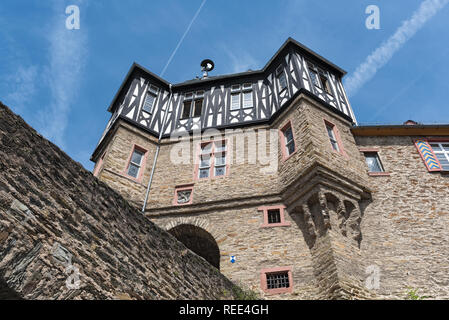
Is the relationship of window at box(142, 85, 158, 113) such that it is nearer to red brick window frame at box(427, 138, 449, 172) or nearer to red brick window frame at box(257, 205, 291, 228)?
red brick window frame at box(257, 205, 291, 228)

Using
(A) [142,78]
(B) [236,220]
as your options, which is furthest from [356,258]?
(A) [142,78]

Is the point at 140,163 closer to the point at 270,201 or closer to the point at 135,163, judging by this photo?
the point at 135,163

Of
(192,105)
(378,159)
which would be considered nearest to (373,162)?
(378,159)

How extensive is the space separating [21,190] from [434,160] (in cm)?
1448

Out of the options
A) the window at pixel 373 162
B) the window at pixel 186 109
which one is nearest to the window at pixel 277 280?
the window at pixel 373 162

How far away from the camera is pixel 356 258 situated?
10617mm

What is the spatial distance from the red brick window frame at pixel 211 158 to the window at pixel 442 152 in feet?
28.5

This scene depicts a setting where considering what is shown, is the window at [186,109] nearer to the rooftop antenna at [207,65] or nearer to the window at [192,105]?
the window at [192,105]

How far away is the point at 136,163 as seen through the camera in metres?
15.4

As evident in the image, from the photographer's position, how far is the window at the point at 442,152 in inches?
560

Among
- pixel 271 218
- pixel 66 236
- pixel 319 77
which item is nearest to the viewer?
pixel 66 236

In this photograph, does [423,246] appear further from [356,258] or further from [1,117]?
[1,117]

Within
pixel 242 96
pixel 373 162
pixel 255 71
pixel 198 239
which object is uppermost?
pixel 255 71

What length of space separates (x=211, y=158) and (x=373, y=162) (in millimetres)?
6750
